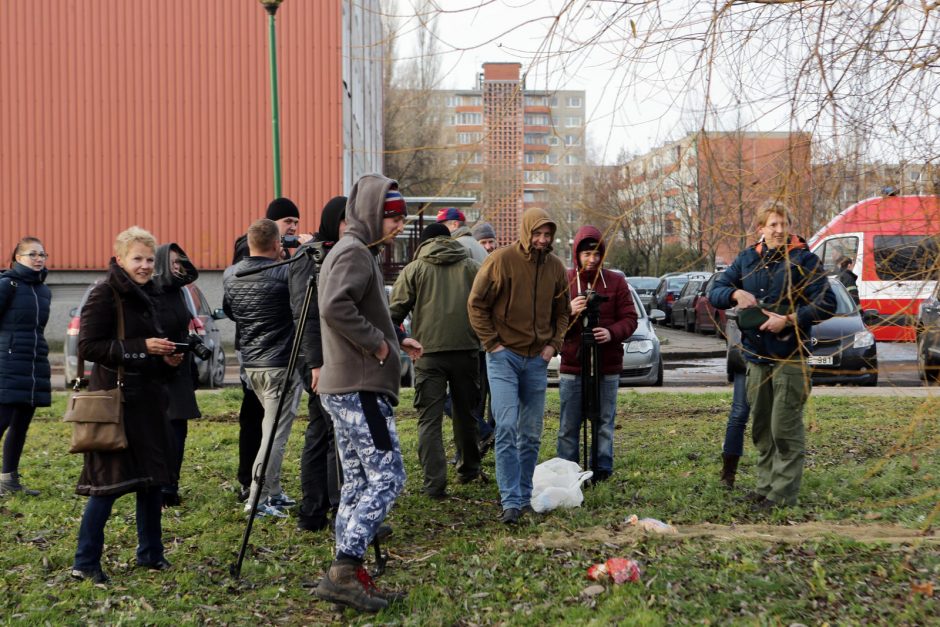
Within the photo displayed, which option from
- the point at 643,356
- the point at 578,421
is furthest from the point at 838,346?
the point at 643,356

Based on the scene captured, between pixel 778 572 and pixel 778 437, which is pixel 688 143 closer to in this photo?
pixel 778 572

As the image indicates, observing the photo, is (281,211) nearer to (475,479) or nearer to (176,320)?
(176,320)

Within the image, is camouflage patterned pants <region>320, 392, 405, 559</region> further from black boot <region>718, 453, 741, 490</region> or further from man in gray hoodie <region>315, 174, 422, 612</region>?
black boot <region>718, 453, 741, 490</region>

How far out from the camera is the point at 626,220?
162 inches

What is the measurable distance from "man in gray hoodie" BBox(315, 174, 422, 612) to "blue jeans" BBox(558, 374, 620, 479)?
2.71 metres

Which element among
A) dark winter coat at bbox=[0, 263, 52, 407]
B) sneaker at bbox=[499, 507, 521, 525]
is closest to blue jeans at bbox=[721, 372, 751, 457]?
sneaker at bbox=[499, 507, 521, 525]

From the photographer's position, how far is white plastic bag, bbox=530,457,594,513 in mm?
6340

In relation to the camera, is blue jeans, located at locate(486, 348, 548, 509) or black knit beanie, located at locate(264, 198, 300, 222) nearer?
blue jeans, located at locate(486, 348, 548, 509)

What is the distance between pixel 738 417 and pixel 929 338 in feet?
9.44

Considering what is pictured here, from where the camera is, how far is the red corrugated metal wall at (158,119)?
77.2 ft

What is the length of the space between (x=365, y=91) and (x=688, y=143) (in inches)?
1323

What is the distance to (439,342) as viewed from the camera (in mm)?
6926

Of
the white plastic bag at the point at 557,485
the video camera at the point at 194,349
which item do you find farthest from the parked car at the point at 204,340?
the white plastic bag at the point at 557,485

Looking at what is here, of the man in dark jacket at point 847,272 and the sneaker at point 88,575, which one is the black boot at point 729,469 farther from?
the sneaker at point 88,575
